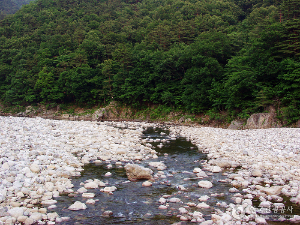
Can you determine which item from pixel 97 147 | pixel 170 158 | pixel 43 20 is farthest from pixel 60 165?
pixel 43 20

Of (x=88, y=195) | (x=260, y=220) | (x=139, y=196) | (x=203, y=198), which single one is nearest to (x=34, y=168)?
(x=88, y=195)

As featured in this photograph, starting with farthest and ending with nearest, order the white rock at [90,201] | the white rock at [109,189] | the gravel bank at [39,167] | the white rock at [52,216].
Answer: the white rock at [109,189] → the white rock at [90,201] → the gravel bank at [39,167] → the white rock at [52,216]

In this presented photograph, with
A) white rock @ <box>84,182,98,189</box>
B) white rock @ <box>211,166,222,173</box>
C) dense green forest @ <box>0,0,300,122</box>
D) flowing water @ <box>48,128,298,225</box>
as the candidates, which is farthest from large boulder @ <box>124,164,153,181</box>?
dense green forest @ <box>0,0,300,122</box>

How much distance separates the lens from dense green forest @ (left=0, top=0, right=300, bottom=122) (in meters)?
22.2

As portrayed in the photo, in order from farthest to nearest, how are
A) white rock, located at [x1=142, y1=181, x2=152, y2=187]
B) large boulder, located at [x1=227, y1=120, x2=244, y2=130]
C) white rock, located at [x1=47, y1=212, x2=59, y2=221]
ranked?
large boulder, located at [x1=227, y1=120, x2=244, y2=130] → white rock, located at [x1=142, y1=181, x2=152, y2=187] → white rock, located at [x1=47, y1=212, x2=59, y2=221]

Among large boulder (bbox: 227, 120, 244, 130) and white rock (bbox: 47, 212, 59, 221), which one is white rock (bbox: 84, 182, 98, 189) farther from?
large boulder (bbox: 227, 120, 244, 130)

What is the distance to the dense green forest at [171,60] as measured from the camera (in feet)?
72.8

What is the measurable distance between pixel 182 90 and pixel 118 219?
3057 centimetres

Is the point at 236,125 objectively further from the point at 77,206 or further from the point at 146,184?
the point at 77,206

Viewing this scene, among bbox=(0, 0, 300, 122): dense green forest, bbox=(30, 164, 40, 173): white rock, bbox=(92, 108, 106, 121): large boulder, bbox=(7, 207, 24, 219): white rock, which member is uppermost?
bbox=(0, 0, 300, 122): dense green forest

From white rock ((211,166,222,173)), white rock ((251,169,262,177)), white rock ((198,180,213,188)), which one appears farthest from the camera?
white rock ((211,166,222,173))

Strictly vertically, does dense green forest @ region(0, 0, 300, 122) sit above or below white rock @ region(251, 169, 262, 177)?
above

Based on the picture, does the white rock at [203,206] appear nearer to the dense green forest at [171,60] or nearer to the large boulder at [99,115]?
the dense green forest at [171,60]

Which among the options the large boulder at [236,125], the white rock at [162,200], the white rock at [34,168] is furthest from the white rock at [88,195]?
the large boulder at [236,125]
